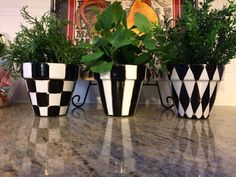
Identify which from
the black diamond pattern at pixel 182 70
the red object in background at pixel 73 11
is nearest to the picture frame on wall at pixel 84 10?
the red object in background at pixel 73 11

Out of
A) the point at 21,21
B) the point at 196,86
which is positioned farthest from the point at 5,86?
the point at 196,86

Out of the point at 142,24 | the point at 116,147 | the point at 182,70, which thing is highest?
the point at 142,24

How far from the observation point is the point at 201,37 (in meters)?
0.65

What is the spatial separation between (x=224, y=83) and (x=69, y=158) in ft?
2.70

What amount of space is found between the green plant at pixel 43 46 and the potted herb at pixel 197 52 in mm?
232

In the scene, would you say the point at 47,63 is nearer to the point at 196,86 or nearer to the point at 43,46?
the point at 43,46

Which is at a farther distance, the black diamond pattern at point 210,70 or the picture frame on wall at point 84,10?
the picture frame on wall at point 84,10

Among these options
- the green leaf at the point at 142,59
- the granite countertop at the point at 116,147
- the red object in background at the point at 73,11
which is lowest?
the granite countertop at the point at 116,147

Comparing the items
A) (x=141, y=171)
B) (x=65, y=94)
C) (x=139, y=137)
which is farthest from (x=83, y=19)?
(x=141, y=171)

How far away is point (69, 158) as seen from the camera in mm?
367

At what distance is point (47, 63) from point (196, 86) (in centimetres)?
36

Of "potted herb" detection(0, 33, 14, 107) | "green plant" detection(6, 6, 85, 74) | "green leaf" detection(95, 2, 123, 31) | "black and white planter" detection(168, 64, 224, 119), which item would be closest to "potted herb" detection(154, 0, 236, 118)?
"black and white planter" detection(168, 64, 224, 119)

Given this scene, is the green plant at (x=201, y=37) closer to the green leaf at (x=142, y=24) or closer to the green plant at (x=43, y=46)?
the green leaf at (x=142, y=24)

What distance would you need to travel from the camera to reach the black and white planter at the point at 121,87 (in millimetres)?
697
